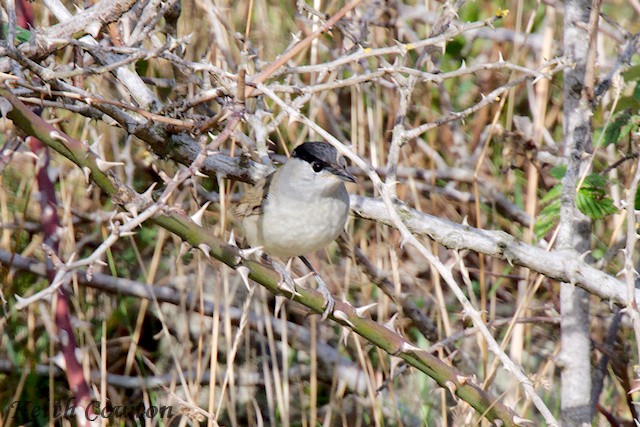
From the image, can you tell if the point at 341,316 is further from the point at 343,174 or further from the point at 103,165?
the point at 343,174

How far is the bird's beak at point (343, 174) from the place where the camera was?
125 inches

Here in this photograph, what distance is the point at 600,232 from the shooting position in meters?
4.50

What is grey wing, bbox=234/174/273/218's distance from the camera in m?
3.37

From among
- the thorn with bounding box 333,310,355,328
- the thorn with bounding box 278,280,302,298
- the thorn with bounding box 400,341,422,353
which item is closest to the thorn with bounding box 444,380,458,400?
the thorn with bounding box 400,341,422,353

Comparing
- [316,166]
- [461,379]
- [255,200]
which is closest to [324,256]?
[255,200]

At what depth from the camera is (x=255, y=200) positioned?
11.4 ft

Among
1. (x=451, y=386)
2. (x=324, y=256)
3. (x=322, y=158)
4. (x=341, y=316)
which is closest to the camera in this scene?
(x=341, y=316)

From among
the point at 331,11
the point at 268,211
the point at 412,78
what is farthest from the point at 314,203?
the point at 331,11

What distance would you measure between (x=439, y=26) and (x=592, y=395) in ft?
5.46

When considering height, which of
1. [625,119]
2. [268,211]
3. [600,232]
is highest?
[625,119]

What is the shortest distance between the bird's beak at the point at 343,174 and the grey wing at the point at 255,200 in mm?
252

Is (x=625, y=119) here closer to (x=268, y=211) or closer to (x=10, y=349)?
(x=268, y=211)

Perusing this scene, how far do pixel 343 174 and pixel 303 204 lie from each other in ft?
0.62

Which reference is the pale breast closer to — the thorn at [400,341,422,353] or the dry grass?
the dry grass
